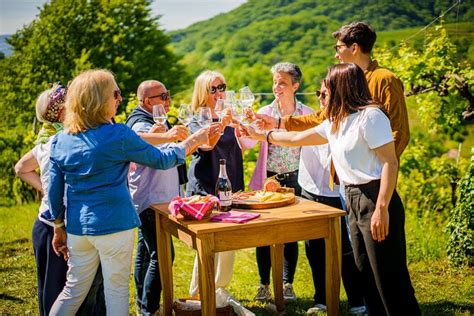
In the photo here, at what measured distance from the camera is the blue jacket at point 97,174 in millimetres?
3164

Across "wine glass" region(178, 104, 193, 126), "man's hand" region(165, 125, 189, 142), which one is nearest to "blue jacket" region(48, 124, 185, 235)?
"man's hand" region(165, 125, 189, 142)

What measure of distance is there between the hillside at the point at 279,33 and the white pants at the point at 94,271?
807 centimetres

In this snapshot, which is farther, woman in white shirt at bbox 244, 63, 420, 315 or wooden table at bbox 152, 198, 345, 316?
wooden table at bbox 152, 198, 345, 316

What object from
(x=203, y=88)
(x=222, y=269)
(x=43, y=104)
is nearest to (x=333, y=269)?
(x=222, y=269)

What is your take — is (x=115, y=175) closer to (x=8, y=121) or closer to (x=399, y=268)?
(x=399, y=268)

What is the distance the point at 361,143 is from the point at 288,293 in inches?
76.8

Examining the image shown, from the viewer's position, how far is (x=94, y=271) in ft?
11.1

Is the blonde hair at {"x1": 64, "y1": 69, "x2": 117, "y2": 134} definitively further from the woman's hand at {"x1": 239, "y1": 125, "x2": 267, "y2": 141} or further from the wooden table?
the woman's hand at {"x1": 239, "y1": 125, "x2": 267, "y2": 141}

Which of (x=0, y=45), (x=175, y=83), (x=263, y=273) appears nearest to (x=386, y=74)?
(x=263, y=273)

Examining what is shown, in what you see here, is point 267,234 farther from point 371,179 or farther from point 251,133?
point 251,133

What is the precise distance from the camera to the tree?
13.1m

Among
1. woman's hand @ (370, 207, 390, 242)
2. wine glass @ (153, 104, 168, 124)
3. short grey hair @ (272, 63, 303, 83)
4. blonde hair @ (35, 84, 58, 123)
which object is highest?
short grey hair @ (272, 63, 303, 83)

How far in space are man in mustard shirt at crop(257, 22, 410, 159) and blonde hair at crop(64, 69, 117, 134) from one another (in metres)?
1.64

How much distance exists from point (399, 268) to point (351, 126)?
867mm
